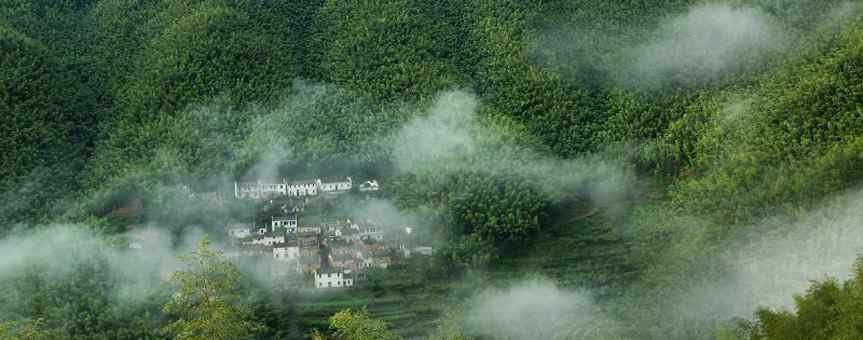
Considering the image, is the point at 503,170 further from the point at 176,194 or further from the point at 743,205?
the point at 176,194

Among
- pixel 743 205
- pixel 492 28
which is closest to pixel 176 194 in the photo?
pixel 492 28

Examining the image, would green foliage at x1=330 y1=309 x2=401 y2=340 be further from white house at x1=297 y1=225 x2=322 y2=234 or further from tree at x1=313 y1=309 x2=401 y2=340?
white house at x1=297 y1=225 x2=322 y2=234

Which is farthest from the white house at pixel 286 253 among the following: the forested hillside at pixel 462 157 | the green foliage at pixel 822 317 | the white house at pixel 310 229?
the green foliage at pixel 822 317

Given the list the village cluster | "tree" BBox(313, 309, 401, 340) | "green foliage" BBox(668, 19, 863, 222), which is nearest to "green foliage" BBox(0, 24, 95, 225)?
the village cluster

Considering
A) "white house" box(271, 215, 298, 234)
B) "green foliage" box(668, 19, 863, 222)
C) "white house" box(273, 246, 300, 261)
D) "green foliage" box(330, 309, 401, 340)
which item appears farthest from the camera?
"white house" box(271, 215, 298, 234)

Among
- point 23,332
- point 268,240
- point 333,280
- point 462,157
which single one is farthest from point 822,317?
point 23,332

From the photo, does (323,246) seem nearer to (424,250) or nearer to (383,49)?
(424,250)
